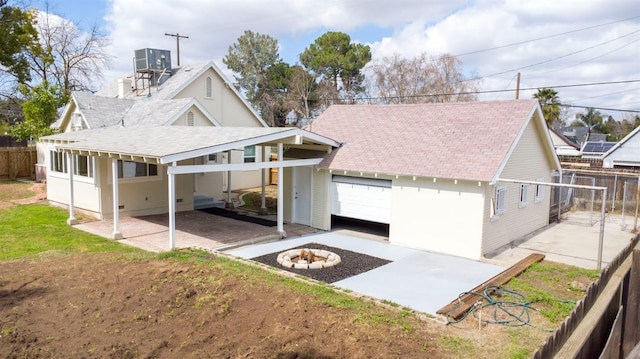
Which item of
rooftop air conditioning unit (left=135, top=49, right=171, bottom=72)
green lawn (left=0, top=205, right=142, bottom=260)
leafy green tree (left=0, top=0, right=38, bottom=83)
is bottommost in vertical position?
green lawn (left=0, top=205, right=142, bottom=260)

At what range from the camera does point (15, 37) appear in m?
28.8

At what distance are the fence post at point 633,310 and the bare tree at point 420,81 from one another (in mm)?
37035

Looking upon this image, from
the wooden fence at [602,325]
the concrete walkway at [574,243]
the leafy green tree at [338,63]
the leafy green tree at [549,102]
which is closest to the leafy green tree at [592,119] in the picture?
the leafy green tree at [549,102]

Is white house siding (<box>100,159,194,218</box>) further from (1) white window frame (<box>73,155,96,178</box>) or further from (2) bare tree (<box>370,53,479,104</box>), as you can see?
(2) bare tree (<box>370,53,479,104</box>)

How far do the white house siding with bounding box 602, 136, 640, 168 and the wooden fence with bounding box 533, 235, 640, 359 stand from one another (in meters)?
31.5

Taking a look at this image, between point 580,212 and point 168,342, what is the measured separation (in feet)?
66.2

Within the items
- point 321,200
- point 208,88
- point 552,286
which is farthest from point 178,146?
point 208,88

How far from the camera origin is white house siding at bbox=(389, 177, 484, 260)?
12000mm

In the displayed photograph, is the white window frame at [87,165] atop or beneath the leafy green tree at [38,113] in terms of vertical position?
beneath

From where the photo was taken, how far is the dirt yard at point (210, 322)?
20.8 ft

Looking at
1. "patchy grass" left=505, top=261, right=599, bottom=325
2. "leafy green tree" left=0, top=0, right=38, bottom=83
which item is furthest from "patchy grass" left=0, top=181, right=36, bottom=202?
"patchy grass" left=505, top=261, right=599, bottom=325

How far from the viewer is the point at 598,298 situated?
10.2 feet

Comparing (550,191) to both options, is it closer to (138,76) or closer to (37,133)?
(138,76)

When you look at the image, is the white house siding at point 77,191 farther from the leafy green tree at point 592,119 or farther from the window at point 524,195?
the leafy green tree at point 592,119
